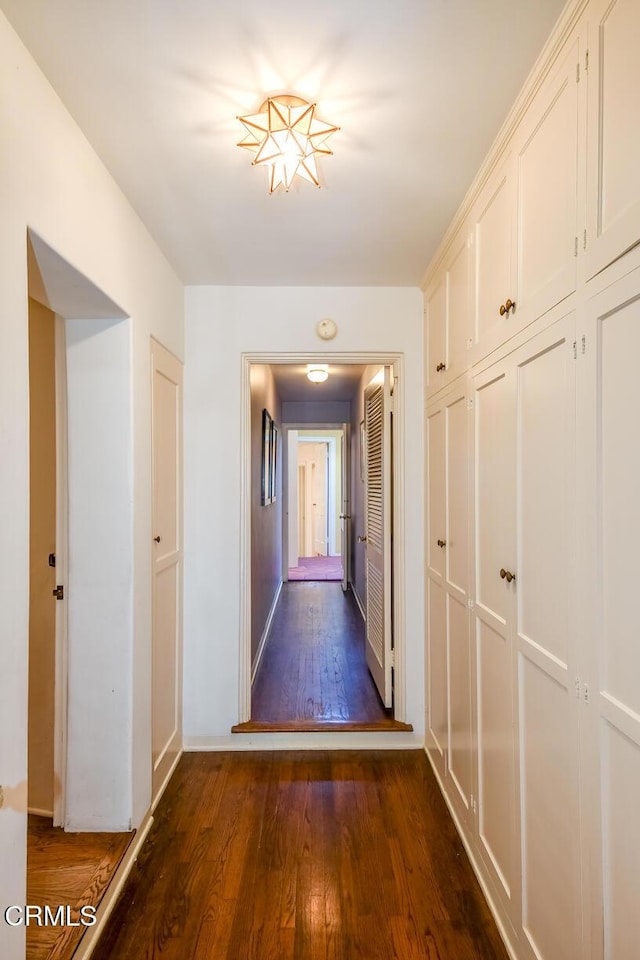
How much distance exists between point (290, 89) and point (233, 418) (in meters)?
1.48

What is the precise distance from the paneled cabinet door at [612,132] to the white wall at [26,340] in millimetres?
1227

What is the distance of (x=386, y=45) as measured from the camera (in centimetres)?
108

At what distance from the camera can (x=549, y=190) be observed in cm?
111

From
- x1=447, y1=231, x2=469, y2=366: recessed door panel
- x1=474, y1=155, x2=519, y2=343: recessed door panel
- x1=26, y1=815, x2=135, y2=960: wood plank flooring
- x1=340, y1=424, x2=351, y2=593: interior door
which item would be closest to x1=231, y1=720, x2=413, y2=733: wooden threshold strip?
x1=26, y1=815, x2=135, y2=960: wood plank flooring

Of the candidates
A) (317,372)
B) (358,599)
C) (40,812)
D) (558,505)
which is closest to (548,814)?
(558,505)

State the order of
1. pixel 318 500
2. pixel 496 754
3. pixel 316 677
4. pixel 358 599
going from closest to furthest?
pixel 496 754 < pixel 316 677 < pixel 358 599 < pixel 318 500

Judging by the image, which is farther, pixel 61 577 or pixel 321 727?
pixel 321 727

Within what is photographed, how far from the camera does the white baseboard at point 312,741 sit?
240cm

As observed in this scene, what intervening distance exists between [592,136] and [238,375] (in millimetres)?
1825

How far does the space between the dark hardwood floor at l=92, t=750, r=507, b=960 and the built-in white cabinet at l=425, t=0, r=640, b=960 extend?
0.19 meters

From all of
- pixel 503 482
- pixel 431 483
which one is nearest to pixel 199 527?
pixel 431 483

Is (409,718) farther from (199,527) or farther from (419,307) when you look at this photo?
(419,307)

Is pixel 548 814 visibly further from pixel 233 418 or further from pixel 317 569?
pixel 317 569

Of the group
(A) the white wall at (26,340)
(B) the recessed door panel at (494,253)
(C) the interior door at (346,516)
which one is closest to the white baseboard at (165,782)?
(A) the white wall at (26,340)
